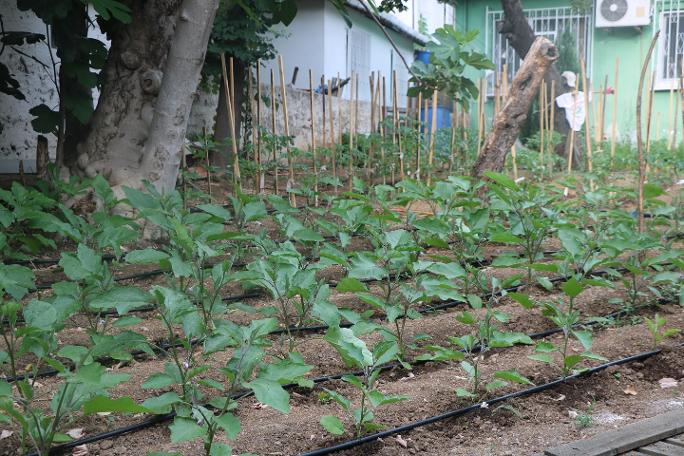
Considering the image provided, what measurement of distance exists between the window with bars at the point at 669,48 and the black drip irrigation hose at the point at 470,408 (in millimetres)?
14548

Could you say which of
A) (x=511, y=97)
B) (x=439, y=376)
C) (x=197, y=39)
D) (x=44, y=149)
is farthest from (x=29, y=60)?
(x=439, y=376)

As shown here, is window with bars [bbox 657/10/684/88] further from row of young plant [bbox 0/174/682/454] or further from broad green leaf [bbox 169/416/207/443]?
broad green leaf [bbox 169/416/207/443]

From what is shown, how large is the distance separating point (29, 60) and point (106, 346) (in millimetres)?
7652

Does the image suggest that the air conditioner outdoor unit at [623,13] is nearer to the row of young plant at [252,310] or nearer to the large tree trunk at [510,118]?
the large tree trunk at [510,118]

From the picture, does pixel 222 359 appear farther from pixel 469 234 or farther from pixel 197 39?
pixel 197 39

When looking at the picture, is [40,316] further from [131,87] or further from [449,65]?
[449,65]

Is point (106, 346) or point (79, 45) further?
point (79, 45)

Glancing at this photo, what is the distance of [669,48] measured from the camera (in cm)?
1659

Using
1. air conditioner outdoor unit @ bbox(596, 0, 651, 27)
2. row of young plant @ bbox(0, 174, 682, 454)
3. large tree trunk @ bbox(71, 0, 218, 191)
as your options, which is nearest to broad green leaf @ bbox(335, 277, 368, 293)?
row of young plant @ bbox(0, 174, 682, 454)

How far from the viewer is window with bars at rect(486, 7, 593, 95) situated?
17.5 m

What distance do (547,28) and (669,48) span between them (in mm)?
2666

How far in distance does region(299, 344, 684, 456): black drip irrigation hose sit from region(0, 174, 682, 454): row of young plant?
5 cm

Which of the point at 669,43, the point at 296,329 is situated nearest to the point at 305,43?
the point at 669,43

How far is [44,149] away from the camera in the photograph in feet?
18.4
